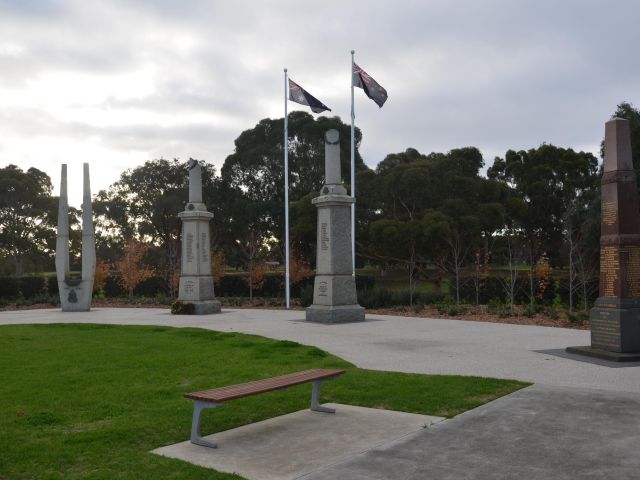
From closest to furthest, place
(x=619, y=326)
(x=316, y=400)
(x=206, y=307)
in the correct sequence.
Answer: (x=316, y=400) < (x=619, y=326) < (x=206, y=307)

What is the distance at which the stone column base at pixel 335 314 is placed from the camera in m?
16.8

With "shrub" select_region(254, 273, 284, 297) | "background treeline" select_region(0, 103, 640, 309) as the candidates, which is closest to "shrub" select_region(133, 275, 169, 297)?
"background treeline" select_region(0, 103, 640, 309)

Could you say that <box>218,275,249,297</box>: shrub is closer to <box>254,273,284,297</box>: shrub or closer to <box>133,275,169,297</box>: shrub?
<box>254,273,284,297</box>: shrub

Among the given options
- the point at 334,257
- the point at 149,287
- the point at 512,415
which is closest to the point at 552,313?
the point at 334,257

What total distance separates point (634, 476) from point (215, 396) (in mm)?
3252

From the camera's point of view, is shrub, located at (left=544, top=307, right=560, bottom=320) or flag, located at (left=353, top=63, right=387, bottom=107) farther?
flag, located at (left=353, top=63, right=387, bottom=107)

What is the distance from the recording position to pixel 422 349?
11430 mm

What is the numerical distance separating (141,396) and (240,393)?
86.1 inches

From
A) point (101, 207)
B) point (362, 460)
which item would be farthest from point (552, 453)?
point (101, 207)

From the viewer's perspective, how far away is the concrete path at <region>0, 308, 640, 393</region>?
8.86 metres

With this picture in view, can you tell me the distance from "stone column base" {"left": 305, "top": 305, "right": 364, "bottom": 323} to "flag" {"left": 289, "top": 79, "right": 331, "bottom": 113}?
8175 mm

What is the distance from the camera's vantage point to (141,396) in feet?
23.9

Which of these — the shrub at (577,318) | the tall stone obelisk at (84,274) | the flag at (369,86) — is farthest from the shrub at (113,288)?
the shrub at (577,318)

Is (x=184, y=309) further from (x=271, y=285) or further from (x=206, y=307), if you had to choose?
(x=271, y=285)
